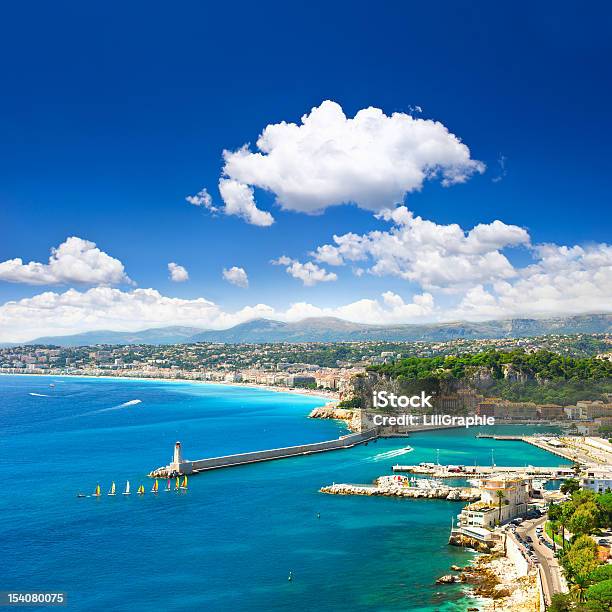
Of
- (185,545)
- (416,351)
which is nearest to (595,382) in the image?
(185,545)

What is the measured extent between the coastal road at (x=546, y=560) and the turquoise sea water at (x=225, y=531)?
3.10 meters

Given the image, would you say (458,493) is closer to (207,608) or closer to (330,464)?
(330,464)

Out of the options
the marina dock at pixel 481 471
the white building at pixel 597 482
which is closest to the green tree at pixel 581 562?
the white building at pixel 597 482

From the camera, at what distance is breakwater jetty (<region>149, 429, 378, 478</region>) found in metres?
44.0

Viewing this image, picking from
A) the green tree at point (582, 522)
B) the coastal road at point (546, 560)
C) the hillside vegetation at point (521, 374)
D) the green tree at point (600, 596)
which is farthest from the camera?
the hillside vegetation at point (521, 374)

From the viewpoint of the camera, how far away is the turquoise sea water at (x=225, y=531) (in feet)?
80.4

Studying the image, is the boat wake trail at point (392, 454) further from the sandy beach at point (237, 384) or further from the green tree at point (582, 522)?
the sandy beach at point (237, 384)

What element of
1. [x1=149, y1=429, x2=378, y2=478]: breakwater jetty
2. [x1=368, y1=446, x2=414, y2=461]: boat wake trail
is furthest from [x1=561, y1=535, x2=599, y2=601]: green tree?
[x1=368, y1=446, x2=414, y2=461]: boat wake trail

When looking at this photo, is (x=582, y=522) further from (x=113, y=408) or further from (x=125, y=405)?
(x=125, y=405)

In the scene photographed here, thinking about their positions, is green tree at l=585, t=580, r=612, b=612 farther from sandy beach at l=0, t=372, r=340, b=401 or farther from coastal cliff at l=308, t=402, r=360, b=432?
sandy beach at l=0, t=372, r=340, b=401

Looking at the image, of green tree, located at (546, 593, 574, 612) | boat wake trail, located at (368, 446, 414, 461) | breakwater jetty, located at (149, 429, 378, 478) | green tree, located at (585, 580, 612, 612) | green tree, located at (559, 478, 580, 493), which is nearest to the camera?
green tree, located at (585, 580, 612, 612)

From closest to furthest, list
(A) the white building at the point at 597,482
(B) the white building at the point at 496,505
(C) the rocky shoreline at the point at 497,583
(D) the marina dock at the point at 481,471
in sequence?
(C) the rocky shoreline at the point at 497,583
(B) the white building at the point at 496,505
(A) the white building at the point at 597,482
(D) the marina dock at the point at 481,471

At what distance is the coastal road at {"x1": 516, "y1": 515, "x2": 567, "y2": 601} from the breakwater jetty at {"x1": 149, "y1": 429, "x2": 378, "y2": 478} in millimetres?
22200

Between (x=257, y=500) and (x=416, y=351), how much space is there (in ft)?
503
